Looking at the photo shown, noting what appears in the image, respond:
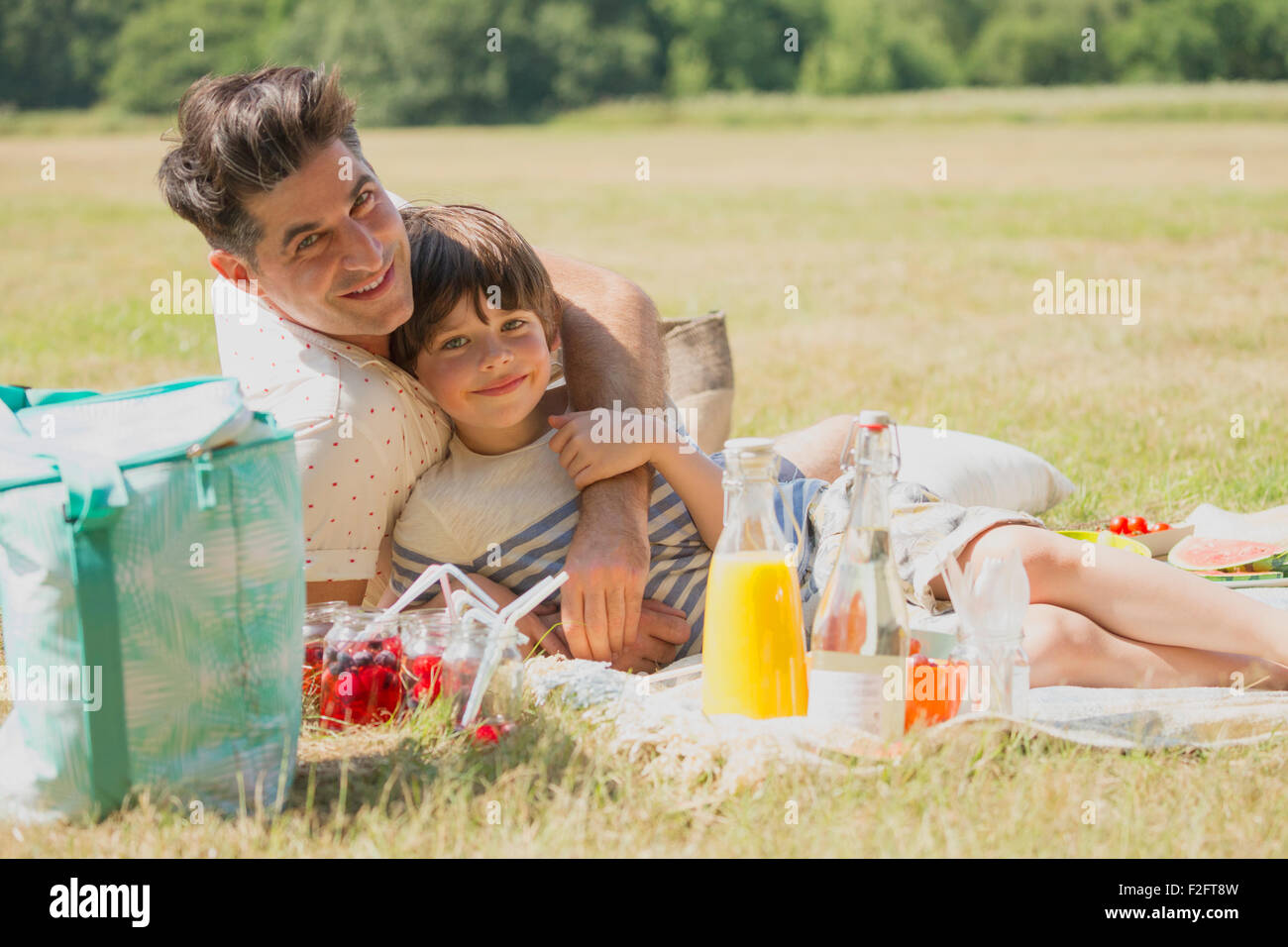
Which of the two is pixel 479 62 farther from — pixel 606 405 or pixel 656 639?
pixel 656 639

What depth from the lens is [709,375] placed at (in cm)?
440

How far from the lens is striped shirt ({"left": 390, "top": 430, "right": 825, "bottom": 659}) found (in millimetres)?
2805

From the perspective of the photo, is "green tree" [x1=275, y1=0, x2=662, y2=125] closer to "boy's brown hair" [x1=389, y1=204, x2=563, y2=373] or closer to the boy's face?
"boy's brown hair" [x1=389, y1=204, x2=563, y2=373]

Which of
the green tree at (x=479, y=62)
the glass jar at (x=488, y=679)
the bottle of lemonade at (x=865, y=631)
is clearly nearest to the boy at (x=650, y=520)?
the glass jar at (x=488, y=679)

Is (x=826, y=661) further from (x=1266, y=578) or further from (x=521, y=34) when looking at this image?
(x=521, y=34)

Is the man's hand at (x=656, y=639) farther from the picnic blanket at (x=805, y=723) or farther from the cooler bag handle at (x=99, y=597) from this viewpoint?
the cooler bag handle at (x=99, y=597)

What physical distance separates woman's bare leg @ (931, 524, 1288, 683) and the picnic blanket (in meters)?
0.11

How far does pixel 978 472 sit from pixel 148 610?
239 cm

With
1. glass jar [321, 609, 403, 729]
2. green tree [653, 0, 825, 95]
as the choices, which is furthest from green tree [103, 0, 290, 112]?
glass jar [321, 609, 403, 729]

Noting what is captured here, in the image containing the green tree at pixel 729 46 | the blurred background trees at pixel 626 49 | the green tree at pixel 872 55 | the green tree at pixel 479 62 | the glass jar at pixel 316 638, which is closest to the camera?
the glass jar at pixel 316 638

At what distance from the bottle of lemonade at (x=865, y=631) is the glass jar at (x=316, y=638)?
94cm

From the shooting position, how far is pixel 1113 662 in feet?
8.52

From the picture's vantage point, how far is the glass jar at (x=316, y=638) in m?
2.56
